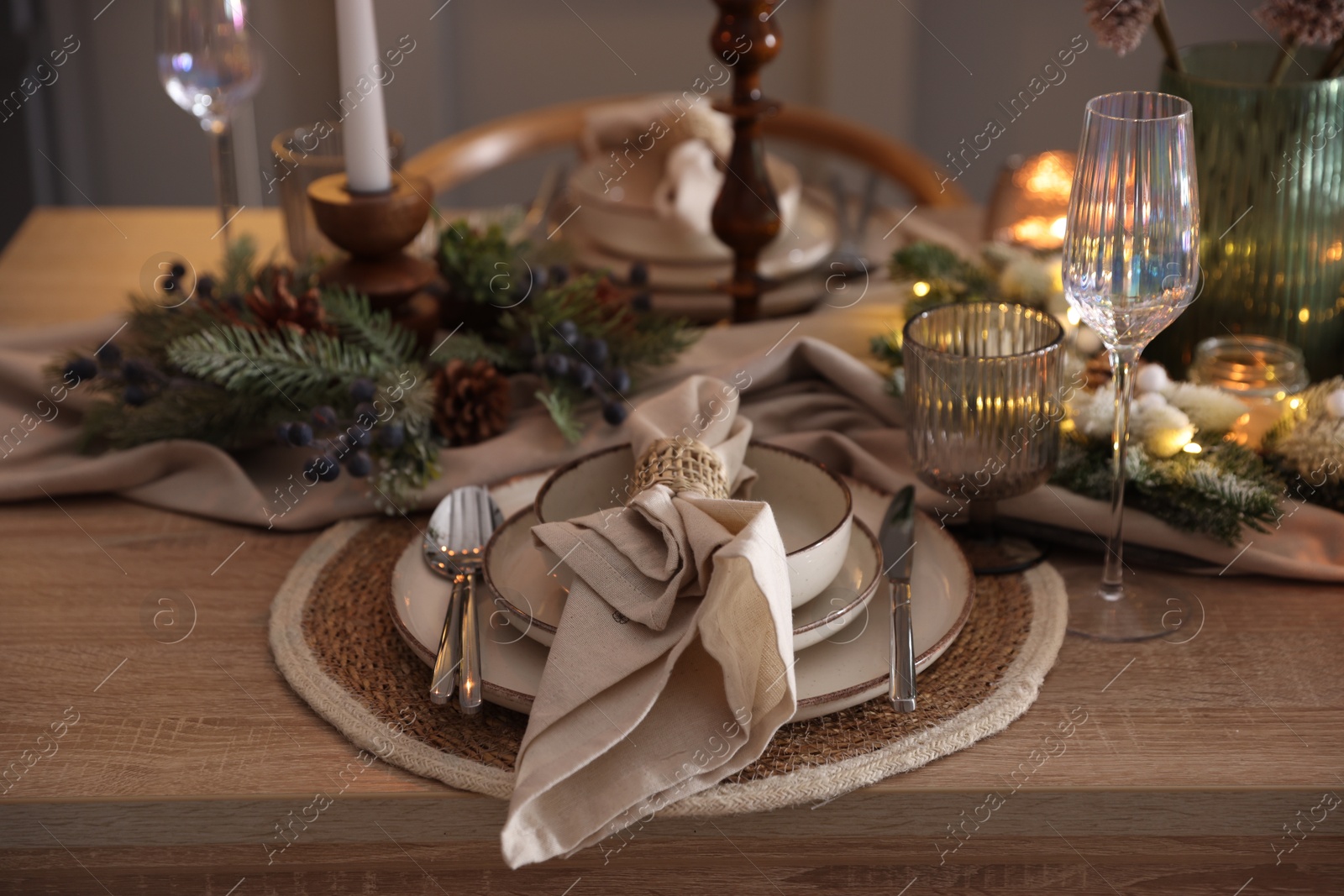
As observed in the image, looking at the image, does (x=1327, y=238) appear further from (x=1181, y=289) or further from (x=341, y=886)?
(x=341, y=886)

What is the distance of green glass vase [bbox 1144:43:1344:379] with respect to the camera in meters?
0.79

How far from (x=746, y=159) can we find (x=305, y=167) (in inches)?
14.4

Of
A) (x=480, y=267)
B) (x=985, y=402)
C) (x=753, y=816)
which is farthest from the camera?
(x=480, y=267)

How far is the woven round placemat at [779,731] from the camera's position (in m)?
0.56

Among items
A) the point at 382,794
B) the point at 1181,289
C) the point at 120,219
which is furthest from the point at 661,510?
the point at 120,219

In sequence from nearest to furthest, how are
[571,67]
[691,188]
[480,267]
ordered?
[480,267] < [691,188] < [571,67]

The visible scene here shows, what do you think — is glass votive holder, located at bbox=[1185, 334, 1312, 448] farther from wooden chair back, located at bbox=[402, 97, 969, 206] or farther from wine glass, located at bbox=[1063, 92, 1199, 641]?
wooden chair back, located at bbox=[402, 97, 969, 206]

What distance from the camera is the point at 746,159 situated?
99 cm

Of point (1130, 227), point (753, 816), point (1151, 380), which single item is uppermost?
point (1130, 227)

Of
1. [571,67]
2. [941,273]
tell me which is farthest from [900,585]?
[571,67]

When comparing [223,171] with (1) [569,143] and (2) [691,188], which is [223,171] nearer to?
(2) [691,188]

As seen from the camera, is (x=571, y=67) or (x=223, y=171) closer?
(x=223, y=171)

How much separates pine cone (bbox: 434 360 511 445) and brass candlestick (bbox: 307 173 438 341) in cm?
7

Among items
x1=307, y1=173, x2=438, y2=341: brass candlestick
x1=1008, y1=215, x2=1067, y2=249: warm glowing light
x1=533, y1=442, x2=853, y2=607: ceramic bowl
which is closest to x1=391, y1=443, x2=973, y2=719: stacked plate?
x1=533, y1=442, x2=853, y2=607: ceramic bowl
